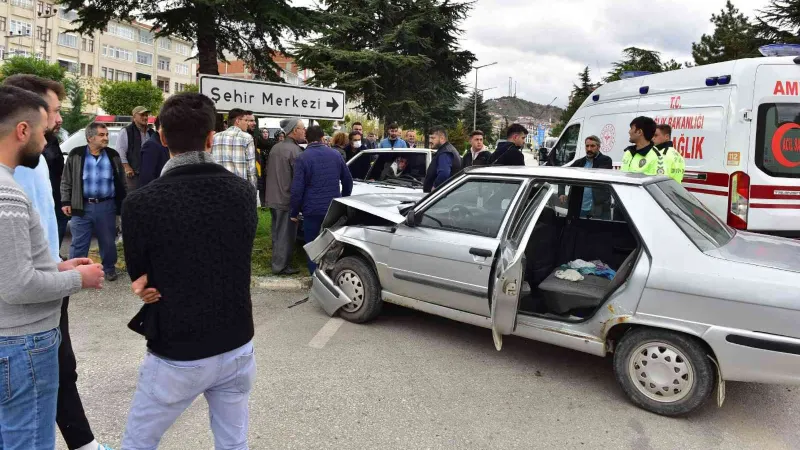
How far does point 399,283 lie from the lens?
4.78 m

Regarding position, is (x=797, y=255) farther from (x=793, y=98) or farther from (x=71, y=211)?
(x=71, y=211)

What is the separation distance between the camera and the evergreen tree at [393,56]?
78.3 ft

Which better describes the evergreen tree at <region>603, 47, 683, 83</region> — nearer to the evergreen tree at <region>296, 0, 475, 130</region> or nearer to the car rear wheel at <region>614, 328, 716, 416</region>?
the evergreen tree at <region>296, 0, 475, 130</region>

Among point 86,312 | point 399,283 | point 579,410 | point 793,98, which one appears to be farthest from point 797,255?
point 86,312

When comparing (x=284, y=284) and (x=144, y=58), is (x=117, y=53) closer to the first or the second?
(x=144, y=58)

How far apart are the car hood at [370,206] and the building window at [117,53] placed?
74943 mm

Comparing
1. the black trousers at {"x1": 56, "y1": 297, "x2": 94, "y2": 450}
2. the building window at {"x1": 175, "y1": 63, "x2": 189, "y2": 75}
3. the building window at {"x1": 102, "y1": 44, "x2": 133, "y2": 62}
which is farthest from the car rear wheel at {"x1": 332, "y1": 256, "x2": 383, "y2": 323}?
the building window at {"x1": 175, "y1": 63, "x2": 189, "y2": 75}

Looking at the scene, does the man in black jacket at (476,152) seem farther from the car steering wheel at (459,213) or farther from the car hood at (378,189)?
the car steering wheel at (459,213)

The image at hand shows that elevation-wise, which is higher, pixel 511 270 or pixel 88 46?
pixel 88 46

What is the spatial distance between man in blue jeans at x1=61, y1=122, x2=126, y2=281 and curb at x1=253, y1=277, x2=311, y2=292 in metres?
1.75

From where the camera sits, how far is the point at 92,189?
19.5 feet

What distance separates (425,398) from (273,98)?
16.6ft

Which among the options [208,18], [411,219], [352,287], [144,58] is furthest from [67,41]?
[411,219]

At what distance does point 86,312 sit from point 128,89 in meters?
42.5
